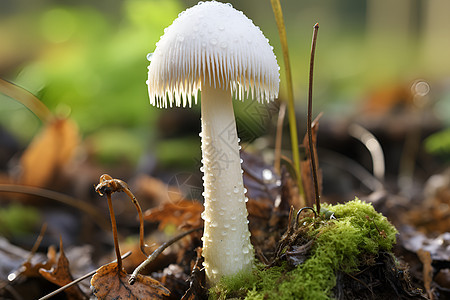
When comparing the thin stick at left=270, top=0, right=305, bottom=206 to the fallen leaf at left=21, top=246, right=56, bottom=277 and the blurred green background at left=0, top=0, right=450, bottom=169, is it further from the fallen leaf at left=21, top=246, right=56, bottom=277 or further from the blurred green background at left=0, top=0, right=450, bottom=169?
the fallen leaf at left=21, top=246, right=56, bottom=277

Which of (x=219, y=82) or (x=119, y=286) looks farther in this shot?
(x=119, y=286)

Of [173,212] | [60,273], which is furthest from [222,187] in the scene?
[60,273]

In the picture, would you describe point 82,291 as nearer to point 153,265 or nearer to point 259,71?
point 153,265

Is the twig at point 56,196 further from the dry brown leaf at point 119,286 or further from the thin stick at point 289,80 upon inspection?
the thin stick at point 289,80

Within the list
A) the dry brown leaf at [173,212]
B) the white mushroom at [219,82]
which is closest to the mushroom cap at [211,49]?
the white mushroom at [219,82]

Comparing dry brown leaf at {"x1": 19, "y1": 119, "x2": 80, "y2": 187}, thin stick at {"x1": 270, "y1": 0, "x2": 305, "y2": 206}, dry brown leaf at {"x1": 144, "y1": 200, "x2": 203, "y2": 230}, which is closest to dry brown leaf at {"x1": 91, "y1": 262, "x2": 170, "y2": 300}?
dry brown leaf at {"x1": 144, "y1": 200, "x2": 203, "y2": 230}

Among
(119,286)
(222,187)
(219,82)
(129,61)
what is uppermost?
(129,61)

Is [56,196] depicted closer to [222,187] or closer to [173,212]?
[173,212]
